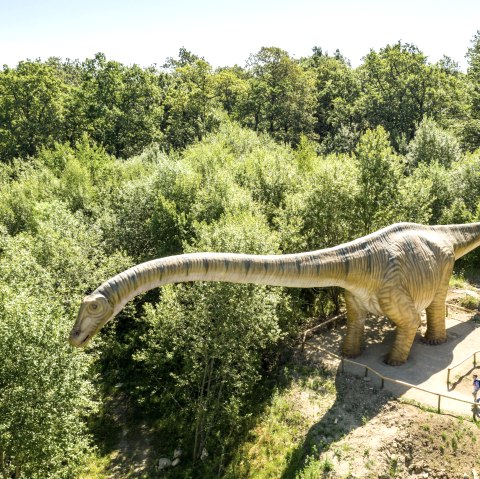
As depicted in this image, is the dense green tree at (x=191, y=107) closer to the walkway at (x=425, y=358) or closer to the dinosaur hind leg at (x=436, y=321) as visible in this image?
the walkway at (x=425, y=358)

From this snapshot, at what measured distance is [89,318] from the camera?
8.63 metres

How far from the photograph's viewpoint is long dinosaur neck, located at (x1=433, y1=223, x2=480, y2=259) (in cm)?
1761

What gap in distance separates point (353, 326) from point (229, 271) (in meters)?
7.68

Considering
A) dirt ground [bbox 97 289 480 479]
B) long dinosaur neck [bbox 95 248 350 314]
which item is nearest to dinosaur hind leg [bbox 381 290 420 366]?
dirt ground [bbox 97 289 480 479]

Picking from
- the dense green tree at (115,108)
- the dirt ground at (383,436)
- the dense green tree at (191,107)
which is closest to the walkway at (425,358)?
the dirt ground at (383,436)

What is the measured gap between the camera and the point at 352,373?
16.5 meters

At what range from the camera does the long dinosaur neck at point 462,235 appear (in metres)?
17.6

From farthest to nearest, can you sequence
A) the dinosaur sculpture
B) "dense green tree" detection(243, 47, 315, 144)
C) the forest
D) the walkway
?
"dense green tree" detection(243, 47, 315, 144) → the walkway → the forest → the dinosaur sculpture

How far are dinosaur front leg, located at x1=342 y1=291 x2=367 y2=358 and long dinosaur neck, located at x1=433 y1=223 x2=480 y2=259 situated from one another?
4.44 metres

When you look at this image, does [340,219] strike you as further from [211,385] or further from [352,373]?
[211,385]

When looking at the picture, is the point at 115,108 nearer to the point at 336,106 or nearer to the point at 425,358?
the point at 336,106

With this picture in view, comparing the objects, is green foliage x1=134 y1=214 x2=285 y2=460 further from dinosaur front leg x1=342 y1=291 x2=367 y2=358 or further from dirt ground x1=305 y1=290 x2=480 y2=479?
dirt ground x1=305 y1=290 x2=480 y2=479

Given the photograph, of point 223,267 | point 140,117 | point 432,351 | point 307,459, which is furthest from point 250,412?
point 140,117

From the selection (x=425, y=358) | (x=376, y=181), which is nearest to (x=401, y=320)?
(x=425, y=358)
